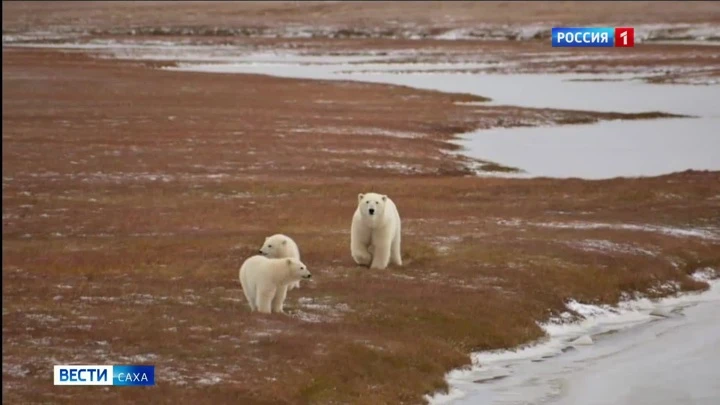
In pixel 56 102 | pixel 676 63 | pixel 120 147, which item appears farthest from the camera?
pixel 676 63

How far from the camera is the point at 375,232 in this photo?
25.5 meters

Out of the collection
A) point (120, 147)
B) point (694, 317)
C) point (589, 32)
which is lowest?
point (694, 317)

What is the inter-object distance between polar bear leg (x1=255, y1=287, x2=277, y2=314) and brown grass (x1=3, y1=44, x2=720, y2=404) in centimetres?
34

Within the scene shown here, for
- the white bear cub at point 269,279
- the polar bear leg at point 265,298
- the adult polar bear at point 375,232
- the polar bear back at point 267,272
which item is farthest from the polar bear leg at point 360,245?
the polar bear back at point 267,272

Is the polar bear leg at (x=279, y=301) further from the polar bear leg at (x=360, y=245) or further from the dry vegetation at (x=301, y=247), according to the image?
the polar bear leg at (x=360, y=245)

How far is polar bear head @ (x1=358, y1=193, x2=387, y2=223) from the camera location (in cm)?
2450

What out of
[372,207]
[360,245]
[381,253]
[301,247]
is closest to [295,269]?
[372,207]

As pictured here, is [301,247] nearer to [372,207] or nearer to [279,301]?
[372,207]

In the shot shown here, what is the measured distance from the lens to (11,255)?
1139 inches

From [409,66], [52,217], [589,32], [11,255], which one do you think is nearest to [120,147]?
[52,217]

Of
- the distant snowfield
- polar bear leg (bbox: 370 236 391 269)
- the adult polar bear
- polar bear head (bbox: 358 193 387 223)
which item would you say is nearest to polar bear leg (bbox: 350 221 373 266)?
the adult polar bear

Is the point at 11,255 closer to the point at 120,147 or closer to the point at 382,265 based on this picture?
the point at 382,265

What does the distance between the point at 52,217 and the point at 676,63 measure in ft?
222

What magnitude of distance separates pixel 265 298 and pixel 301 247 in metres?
7.28
